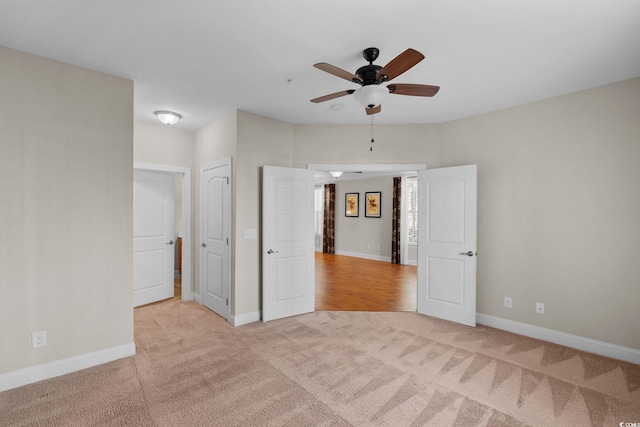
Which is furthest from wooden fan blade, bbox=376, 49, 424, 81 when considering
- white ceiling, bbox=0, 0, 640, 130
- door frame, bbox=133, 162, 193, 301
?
door frame, bbox=133, 162, 193, 301

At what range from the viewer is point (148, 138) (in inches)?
171

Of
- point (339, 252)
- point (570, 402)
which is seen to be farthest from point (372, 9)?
point (339, 252)

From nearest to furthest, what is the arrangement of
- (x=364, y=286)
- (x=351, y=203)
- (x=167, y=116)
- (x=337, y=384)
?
1. (x=337, y=384)
2. (x=167, y=116)
3. (x=364, y=286)
4. (x=351, y=203)

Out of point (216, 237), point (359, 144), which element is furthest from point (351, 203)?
point (216, 237)

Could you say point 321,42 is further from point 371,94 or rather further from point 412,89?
point 412,89

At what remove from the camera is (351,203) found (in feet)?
31.5

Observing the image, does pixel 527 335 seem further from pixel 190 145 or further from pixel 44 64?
pixel 44 64

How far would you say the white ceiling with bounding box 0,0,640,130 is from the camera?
1976 mm

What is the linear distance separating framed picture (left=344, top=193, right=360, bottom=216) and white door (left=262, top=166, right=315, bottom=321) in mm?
5189

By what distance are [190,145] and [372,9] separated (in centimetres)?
368

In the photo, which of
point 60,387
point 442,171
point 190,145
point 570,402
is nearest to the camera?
point 570,402

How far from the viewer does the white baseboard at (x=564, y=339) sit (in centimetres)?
297

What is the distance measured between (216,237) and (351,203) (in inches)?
231

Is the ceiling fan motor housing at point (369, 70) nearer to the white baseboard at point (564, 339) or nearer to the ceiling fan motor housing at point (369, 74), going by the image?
the ceiling fan motor housing at point (369, 74)
